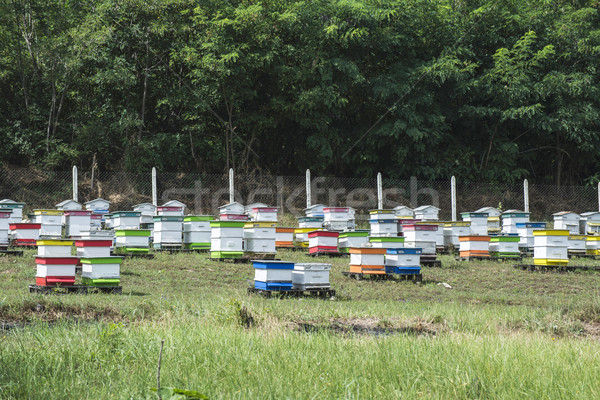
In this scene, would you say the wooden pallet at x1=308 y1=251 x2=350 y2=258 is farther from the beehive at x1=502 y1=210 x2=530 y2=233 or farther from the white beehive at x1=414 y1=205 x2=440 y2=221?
the beehive at x1=502 y1=210 x2=530 y2=233

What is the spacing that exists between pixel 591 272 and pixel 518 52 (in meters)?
17.6

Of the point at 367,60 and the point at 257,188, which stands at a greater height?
the point at 367,60

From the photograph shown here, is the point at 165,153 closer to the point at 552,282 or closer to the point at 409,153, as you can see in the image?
the point at 409,153

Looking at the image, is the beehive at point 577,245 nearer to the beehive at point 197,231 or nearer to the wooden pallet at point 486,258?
the wooden pallet at point 486,258

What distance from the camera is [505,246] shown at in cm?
1783

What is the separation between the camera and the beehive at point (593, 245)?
1862 cm

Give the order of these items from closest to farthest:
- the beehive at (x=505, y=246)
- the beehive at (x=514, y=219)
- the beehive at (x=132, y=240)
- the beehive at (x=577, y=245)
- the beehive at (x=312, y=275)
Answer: the beehive at (x=312, y=275), the beehive at (x=132, y=240), the beehive at (x=505, y=246), the beehive at (x=577, y=245), the beehive at (x=514, y=219)

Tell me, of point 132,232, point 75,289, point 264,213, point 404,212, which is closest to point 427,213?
point 404,212

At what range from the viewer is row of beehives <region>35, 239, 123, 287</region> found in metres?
10.1

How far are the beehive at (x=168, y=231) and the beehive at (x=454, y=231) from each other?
324 inches

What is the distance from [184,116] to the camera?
1076 inches

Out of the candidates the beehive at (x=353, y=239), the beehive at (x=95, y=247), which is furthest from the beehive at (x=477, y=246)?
the beehive at (x=95, y=247)

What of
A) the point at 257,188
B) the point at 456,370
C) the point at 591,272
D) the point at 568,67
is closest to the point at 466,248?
the point at 591,272

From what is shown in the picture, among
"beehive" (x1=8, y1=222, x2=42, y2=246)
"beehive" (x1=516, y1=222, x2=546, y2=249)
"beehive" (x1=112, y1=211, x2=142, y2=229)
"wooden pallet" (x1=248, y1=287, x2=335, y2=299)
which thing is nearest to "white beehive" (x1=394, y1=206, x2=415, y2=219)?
"beehive" (x1=516, y1=222, x2=546, y2=249)
